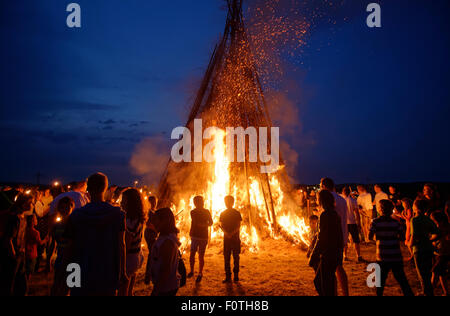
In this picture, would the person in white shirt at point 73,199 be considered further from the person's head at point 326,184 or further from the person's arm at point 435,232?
the person's arm at point 435,232

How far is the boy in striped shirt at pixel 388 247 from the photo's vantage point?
163 inches

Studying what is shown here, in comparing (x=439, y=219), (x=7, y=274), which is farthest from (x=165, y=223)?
(x=439, y=219)

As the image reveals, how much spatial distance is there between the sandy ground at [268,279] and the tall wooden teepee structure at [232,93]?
297cm

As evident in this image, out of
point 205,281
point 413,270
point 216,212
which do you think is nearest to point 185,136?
point 216,212

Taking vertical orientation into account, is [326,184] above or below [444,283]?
above

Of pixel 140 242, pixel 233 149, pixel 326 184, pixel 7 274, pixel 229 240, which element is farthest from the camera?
pixel 233 149

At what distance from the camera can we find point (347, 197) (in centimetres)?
788

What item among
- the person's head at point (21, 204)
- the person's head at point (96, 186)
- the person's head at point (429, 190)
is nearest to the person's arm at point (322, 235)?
the person's head at point (96, 186)

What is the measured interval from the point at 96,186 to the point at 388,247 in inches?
176

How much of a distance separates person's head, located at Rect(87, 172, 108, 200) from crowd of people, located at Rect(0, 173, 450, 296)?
10 mm

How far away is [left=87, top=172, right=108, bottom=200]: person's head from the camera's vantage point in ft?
9.39

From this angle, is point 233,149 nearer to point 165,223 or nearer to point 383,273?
point 383,273

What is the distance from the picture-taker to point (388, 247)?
4.28m
